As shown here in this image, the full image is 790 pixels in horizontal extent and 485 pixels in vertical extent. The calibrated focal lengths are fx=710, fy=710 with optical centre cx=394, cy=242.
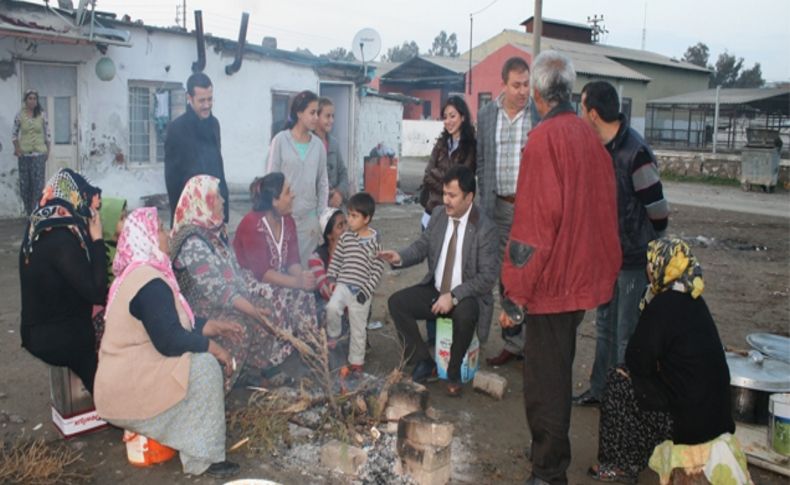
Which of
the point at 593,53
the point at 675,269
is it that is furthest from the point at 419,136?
the point at 675,269

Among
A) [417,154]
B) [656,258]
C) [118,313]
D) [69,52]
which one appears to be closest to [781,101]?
[417,154]

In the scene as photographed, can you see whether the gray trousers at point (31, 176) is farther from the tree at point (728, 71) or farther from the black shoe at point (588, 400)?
the tree at point (728, 71)

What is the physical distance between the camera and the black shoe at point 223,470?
3.77m

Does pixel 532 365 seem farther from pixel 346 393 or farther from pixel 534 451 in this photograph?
pixel 346 393

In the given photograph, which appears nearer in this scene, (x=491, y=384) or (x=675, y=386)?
(x=675, y=386)

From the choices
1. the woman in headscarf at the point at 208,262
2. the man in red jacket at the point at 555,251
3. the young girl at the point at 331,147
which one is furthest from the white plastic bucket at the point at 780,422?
the young girl at the point at 331,147

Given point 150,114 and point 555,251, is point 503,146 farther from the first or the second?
point 150,114

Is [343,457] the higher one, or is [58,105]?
[58,105]

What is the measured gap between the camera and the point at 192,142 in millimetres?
6516

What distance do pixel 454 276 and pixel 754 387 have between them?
2076 mm

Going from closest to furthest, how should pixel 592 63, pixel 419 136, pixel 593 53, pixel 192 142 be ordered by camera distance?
pixel 192 142 → pixel 419 136 → pixel 592 63 → pixel 593 53

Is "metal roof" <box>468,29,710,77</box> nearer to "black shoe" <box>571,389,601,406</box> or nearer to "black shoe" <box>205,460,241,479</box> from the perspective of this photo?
"black shoe" <box>571,389,601,406</box>

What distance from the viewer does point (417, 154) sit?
33.6 meters

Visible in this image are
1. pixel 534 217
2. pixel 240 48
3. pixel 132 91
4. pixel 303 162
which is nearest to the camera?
pixel 534 217
